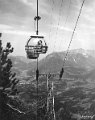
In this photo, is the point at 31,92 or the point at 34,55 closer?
the point at 34,55

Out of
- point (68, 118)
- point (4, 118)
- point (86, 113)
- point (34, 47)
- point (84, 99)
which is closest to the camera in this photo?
point (34, 47)

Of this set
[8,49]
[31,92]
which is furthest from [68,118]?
[8,49]

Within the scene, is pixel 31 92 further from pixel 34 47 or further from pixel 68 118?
pixel 34 47

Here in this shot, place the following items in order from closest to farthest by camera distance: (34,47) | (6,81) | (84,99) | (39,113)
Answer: (34,47)
(6,81)
(39,113)
(84,99)

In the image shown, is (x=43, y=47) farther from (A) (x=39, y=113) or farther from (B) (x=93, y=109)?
(B) (x=93, y=109)

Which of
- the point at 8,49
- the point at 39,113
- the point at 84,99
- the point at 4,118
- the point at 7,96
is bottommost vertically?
the point at 84,99

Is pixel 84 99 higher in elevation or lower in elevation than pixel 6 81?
lower

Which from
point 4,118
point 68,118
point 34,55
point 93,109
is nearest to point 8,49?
point 4,118

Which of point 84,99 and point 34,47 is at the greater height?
point 34,47

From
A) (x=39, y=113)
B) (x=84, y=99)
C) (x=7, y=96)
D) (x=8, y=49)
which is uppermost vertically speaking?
(x=8, y=49)
